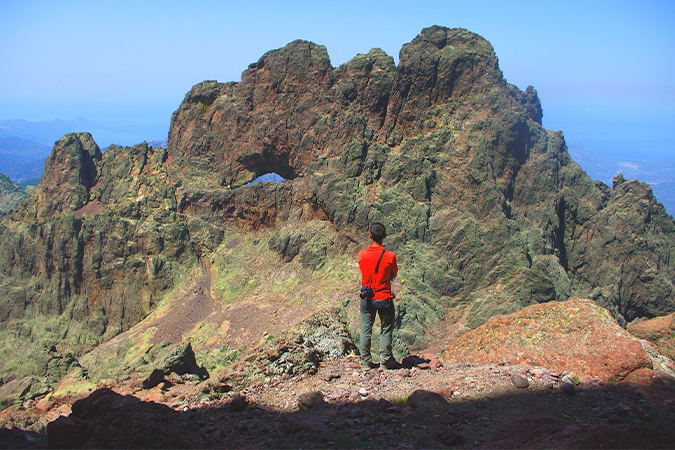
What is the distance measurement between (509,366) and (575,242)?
1976 cm

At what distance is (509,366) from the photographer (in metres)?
9.52

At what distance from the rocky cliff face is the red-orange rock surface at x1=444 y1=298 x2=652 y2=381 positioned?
28.5 ft

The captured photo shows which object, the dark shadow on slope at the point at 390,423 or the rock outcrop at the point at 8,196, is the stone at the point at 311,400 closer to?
the dark shadow on slope at the point at 390,423

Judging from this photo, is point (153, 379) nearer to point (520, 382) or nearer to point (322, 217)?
point (520, 382)

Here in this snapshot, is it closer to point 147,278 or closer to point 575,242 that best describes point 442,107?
point 575,242

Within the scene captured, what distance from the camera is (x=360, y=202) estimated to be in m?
24.9

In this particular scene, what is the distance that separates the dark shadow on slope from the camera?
5.74 meters

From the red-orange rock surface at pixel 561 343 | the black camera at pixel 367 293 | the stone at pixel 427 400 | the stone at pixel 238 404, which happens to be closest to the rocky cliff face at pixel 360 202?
the red-orange rock surface at pixel 561 343

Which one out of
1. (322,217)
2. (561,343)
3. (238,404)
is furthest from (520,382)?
(322,217)

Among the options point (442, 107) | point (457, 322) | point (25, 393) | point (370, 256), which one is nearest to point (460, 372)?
point (370, 256)

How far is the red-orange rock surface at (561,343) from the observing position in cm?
883

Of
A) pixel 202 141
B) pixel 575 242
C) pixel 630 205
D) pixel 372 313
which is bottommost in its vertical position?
pixel 372 313

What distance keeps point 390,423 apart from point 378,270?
9.99 ft

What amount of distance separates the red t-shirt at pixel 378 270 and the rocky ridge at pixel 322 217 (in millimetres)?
11011
